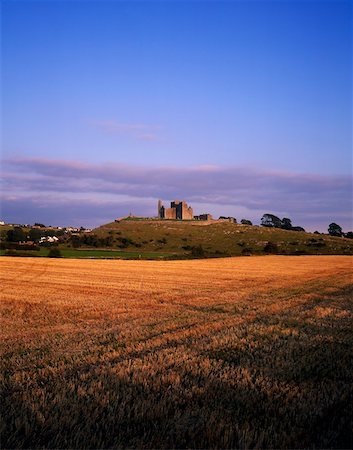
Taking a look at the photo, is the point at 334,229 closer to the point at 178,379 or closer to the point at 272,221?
the point at 272,221

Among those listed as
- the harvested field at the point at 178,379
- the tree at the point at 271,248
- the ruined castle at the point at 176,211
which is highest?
the ruined castle at the point at 176,211

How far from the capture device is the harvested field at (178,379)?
4535 mm

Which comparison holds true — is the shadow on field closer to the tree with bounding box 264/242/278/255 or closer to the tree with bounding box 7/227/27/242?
the tree with bounding box 264/242/278/255

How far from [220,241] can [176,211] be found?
7693 cm

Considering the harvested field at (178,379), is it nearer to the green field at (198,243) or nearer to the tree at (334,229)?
the green field at (198,243)

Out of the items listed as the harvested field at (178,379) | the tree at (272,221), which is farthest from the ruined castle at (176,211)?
the harvested field at (178,379)

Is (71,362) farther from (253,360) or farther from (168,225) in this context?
(168,225)

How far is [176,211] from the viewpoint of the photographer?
16012 cm

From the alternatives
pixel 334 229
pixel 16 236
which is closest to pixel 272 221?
pixel 334 229

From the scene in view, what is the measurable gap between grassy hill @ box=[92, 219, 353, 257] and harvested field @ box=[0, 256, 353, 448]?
174 feet

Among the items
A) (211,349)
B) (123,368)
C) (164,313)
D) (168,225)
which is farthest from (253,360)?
(168,225)

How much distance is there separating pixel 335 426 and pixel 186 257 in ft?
191

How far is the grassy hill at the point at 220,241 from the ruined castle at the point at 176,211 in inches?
2141

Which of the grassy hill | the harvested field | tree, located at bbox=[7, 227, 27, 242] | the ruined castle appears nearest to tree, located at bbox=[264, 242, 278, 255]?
the grassy hill
